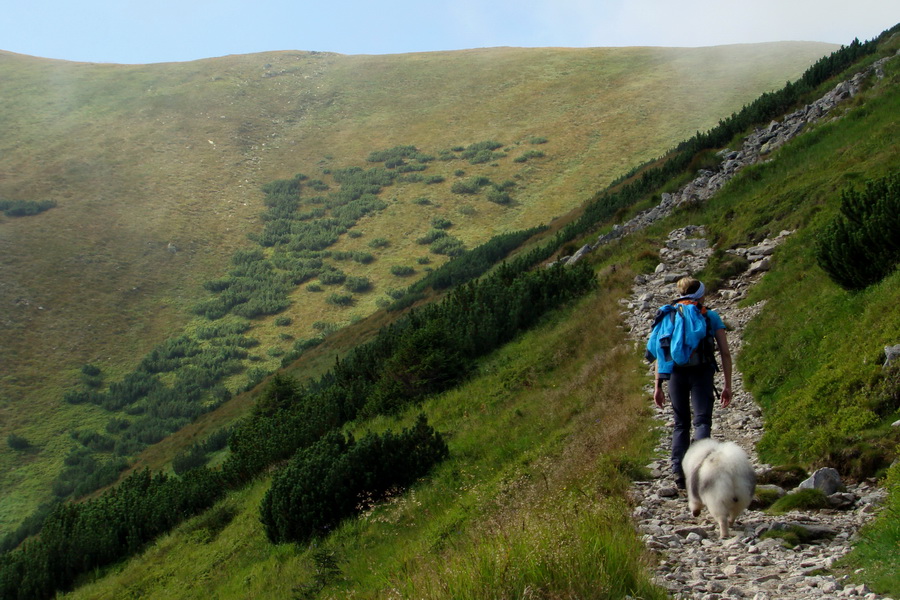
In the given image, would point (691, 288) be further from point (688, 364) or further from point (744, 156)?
point (744, 156)

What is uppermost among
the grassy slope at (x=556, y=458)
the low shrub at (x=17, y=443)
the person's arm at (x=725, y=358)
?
the person's arm at (x=725, y=358)

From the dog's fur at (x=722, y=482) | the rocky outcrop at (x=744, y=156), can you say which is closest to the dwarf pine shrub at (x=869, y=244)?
the dog's fur at (x=722, y=482)

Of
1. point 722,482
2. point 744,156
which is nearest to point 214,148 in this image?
point 744,156

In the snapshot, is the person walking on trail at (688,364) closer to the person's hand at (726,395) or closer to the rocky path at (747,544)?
the person's hand at (726,395)

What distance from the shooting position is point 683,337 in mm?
6348

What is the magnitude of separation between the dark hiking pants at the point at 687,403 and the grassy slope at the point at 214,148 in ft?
114

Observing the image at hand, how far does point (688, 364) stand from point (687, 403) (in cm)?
42

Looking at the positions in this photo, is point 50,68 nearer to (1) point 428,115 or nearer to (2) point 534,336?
(1) point 428,115

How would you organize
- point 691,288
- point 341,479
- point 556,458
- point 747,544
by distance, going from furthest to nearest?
point 341,479 < point 556,458 < point 691,288 < point 747,544

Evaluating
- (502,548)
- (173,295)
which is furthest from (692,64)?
(502,548)

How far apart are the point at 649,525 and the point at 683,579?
48.7 inches

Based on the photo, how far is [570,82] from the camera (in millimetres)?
95188

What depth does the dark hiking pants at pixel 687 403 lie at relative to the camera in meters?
6.40

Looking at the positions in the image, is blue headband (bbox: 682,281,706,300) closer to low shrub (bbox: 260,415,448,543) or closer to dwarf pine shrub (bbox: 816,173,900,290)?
dwarf pine shrub (bbox: 816,173,900,290)
